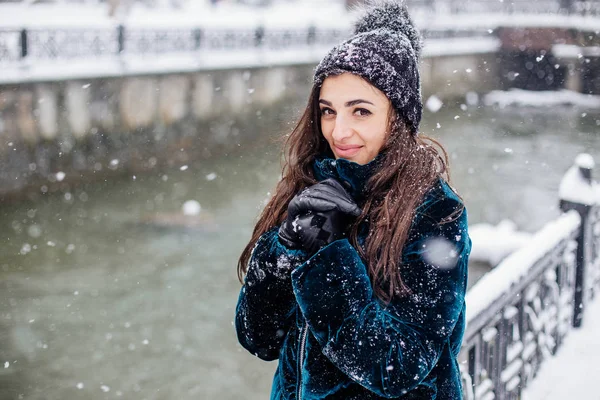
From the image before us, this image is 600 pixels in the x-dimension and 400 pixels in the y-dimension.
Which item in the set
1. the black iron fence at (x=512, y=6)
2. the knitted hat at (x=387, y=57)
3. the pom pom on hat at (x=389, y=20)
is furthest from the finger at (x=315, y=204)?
the black iron fence at (x=512, y=6)

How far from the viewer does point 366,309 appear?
1.40 m

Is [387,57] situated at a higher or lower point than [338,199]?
higher

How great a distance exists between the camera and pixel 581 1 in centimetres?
2812

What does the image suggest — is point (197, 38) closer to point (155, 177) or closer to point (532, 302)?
point (155, 177)

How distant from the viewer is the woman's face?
1542mm

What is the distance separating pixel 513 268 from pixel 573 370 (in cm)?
129

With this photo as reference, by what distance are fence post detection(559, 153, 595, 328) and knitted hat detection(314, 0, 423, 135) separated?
286 cm

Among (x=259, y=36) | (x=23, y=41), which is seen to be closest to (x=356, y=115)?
(x=23, y=41)

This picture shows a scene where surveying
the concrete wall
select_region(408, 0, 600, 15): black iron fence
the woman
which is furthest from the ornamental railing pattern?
select_region(408, 0, 600, 15): black iron fence

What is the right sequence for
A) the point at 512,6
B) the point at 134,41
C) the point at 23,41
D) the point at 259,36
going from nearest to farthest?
the point at 23,41
the point at 134,41
the point at 259,36
the point at 512,6

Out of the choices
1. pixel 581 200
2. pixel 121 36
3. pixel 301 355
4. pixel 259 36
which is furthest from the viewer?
pixel 259 36

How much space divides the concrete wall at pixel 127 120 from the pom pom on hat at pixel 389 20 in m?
9.74

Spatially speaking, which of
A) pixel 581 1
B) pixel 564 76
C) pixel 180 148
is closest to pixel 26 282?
pixel 180 148

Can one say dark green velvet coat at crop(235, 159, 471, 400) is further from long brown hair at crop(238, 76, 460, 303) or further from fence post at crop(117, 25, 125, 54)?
fence post at crop(117, 25, 125, 54)
